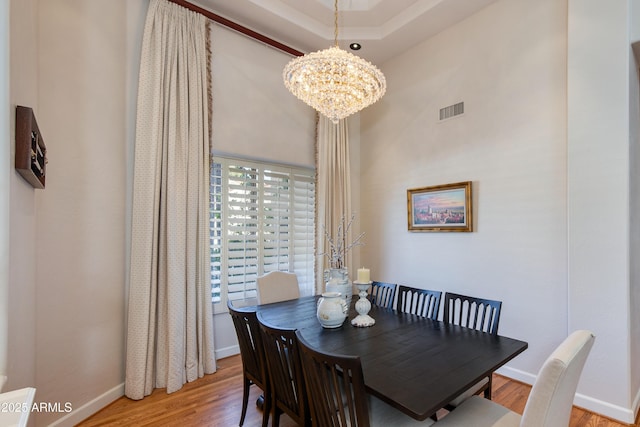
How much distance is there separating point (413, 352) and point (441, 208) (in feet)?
6.89

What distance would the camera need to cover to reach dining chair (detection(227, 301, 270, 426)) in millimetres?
1849

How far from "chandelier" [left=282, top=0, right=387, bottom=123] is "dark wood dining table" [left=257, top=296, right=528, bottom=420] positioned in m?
1.78

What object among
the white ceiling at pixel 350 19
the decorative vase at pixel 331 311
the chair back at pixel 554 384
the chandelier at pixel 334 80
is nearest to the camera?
the chair back at pixel 554 384

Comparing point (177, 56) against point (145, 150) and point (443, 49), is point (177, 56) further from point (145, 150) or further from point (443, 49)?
point (443, 49)

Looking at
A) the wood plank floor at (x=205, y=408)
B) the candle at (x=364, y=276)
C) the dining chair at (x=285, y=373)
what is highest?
the candle at (x=364, y=276)

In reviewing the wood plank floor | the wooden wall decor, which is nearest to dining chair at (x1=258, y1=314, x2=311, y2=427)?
the wood plank floor

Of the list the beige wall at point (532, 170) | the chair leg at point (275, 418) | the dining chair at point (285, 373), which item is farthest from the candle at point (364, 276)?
the beige wall at point (532, 170)

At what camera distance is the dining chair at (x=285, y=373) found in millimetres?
1572

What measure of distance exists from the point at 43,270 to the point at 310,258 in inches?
103

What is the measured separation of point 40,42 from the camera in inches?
80.6

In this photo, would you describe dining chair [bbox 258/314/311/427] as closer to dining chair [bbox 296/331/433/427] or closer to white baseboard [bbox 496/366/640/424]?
dining chair [bbox 296/331/433/427]

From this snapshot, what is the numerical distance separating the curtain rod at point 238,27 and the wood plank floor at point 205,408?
3.56 m

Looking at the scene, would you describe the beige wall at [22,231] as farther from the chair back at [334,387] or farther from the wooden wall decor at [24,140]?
the chair back at [334,387]

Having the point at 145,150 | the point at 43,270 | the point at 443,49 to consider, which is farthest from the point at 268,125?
the point at 43,270
